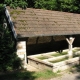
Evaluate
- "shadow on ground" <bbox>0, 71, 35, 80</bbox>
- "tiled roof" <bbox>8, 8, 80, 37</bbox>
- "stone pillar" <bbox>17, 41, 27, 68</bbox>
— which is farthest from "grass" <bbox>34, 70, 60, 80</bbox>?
"tiled roof" <bbox>8, 8, 80, 37</bbox>

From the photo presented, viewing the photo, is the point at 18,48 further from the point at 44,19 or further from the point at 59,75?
the point at 44,19

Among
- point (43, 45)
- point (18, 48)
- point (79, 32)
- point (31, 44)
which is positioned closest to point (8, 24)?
point (18, 48)

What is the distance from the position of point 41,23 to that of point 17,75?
4798 mm

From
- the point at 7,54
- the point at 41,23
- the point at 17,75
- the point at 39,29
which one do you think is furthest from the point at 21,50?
the point at 41,23

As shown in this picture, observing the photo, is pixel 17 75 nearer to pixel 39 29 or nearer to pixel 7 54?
pixel 7 54

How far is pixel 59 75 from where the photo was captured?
10.7 m

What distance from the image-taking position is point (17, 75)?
10711 mm

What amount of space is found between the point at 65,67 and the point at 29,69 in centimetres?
240

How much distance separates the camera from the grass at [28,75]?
33.7 ft

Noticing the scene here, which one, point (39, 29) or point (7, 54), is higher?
point (39, 29)

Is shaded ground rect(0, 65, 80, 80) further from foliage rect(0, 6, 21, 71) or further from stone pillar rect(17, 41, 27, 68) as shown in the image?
stone pillar rect(17, 41, 27, 68)

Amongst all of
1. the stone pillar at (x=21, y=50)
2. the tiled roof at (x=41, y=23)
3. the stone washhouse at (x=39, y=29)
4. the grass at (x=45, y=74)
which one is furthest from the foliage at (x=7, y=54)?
the grass at (x=45, y=74)

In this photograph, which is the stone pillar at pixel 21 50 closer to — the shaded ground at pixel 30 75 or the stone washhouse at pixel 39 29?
the stone washhouse at pixel 39 29

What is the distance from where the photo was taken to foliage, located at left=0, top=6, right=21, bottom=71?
10766 mm
